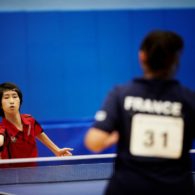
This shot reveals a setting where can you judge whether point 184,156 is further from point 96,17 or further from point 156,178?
point 96,17

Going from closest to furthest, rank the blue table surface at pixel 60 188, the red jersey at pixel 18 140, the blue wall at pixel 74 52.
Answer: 1. the blue table surface at pixel 60 188
2. the red jersey at pixel 18 140
3. the blue wall at pixel 74 52

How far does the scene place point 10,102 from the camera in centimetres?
335

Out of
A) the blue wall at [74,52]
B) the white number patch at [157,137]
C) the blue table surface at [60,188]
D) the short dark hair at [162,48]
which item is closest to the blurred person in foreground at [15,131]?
the blue table surface at [60,188]

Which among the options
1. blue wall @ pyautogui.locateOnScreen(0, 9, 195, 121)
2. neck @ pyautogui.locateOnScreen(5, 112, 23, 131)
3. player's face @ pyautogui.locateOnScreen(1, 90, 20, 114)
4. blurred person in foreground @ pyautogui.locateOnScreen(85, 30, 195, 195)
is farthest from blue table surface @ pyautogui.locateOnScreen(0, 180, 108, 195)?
blue wall @ pyautogui.locateOnScreen(0, 9, 195, 121)

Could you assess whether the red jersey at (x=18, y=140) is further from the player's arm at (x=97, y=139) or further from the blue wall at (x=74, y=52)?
the player's arm at (x=97, y=139)

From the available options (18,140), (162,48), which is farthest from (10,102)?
(162,48)

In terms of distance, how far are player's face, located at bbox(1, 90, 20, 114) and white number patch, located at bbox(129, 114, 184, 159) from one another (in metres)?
2.05

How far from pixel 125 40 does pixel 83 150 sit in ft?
5.29

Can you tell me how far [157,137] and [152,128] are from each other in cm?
4

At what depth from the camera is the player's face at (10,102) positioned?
3.35 m

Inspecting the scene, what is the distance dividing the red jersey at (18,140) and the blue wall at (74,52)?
1.79m

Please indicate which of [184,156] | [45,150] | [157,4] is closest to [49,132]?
[45,150]

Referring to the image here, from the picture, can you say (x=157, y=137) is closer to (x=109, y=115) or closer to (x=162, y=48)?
(x=109, y=115)

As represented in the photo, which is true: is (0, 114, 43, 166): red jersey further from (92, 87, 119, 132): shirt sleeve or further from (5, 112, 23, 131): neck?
(92, 87, 119, 132): shirt sleeve
